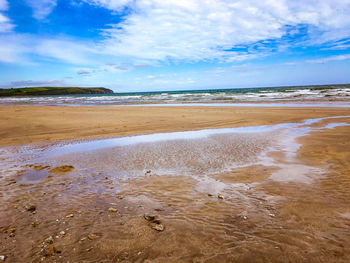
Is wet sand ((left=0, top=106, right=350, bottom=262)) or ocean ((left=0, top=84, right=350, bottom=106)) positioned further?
ocean ((left=0, top=84, right=350, bottom=106))

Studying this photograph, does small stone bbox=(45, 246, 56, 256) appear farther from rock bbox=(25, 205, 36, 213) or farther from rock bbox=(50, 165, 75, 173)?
rock bbox=(50, 165, 75, 173)

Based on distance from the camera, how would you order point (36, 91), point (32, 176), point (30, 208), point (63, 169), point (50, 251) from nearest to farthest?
1. point (50, 251)
2. point (30, 208)
3. point (32, 176)
4. point (63, 169)
5. point (36, 91)

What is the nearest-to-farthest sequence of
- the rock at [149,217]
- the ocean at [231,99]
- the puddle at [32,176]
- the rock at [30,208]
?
the rock at [149,217] < the rock at [30,208] < the puddle at [32,176] < the ocean at [231,99]

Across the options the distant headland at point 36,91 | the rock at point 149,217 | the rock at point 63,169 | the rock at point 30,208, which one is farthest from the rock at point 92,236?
the distant headland at point 36,91

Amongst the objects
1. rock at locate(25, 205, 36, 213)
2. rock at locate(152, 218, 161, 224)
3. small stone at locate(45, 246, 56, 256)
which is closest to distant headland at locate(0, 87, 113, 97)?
rock at locate(25, 205, 36, 213)

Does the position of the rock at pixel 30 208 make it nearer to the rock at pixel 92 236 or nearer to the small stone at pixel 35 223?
the small stone at pixel 35 223

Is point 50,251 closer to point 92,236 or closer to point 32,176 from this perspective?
point 92,236

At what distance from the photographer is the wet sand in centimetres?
239

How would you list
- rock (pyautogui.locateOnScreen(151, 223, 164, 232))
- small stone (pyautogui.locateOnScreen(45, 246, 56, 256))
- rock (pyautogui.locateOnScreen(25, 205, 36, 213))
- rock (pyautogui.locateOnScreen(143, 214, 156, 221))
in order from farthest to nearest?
rock (pyautogui.locateOnScreen(25, 205, 36, 213)) < rock (pyautogui.locateOnScreen(143, 214, 156, 221)) < rock (pyautogui.locateOnScreen(151, 223, 164, 232)) < small stone (pyautogui.locateOnScreen(45, 246, 56, 256))

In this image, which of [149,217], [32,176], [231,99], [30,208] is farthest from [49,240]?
[231,99]

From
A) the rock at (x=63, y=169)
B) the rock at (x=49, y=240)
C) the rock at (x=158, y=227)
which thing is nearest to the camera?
the rock at (x=49, y=240)

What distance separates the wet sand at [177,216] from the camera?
239 centimetres

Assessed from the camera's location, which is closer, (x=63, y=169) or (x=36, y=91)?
(x=63, y=169)

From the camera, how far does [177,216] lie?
316 cm
